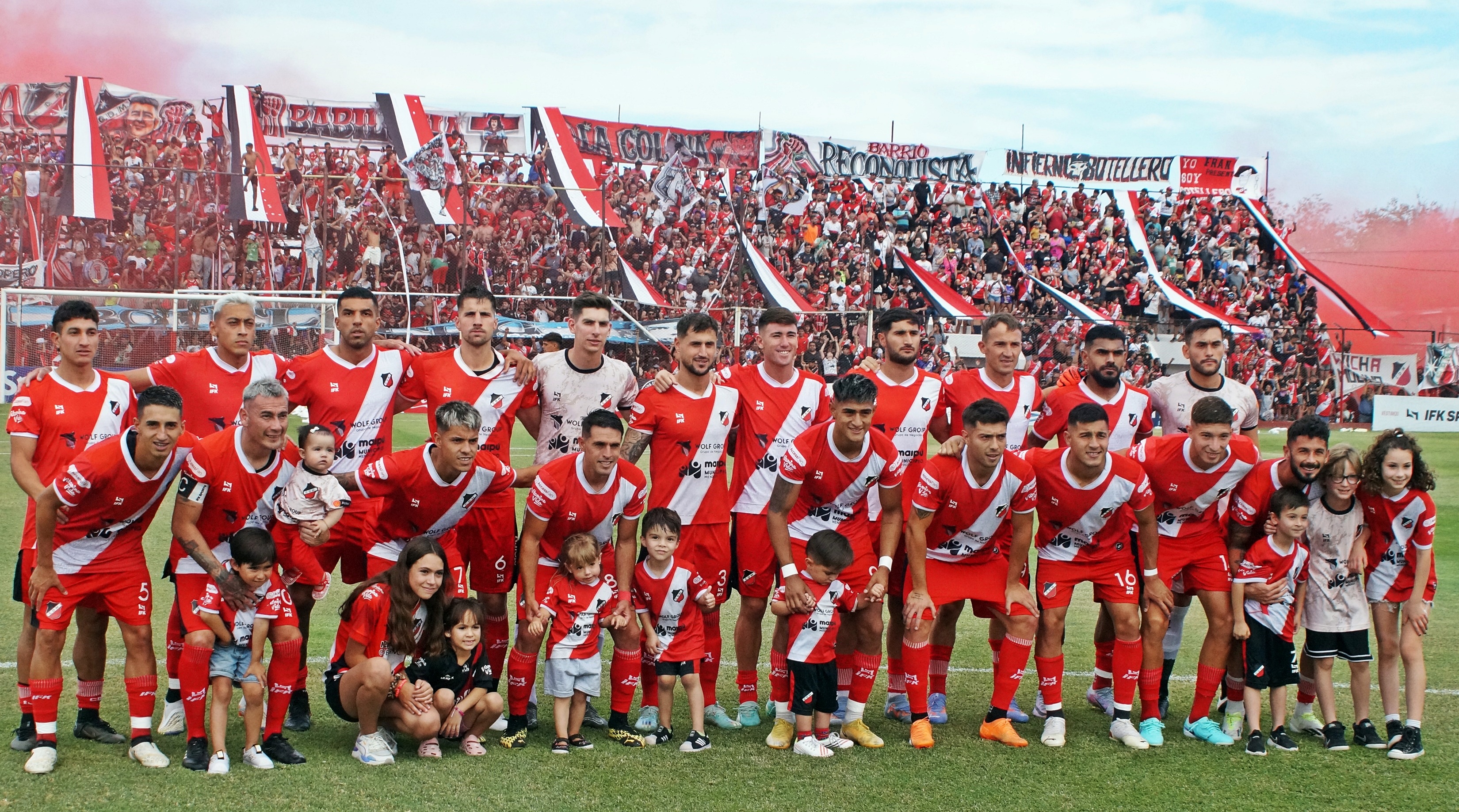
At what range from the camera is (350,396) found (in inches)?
264

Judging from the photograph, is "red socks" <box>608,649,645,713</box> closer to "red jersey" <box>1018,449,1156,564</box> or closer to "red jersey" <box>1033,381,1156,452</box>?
"red jersey" <box>1018,449,1156,564</box>

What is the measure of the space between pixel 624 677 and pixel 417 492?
1.45 meters

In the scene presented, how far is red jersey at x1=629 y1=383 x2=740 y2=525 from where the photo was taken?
21.2 ft

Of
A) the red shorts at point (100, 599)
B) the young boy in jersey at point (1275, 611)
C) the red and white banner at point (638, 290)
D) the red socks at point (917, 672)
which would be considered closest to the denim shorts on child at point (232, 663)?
the red shorts at point (100, 599)

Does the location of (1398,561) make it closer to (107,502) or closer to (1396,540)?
(1396,540)

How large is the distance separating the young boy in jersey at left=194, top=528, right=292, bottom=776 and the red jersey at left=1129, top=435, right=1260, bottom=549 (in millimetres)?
4607

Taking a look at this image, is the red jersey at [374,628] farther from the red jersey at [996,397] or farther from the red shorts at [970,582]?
the red jersey at [996,397]

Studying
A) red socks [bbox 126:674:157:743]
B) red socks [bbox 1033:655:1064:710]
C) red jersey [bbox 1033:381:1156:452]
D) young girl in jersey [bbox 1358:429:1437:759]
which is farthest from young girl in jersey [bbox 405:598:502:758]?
young girl in jersey [bbox 1358:429:1437:759]

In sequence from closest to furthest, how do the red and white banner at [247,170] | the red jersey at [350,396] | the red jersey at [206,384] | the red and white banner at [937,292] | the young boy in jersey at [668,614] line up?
1. the young boy in jersey at [668,614]
2. the red jersey at [206,384]
3. the red jersey at [350,396]
4. the red and white banner at [247,170]
5. the red and white banner at [937,292]

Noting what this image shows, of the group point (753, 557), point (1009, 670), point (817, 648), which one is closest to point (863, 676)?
point (817, 648)

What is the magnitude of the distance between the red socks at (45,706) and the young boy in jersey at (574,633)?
2255mm

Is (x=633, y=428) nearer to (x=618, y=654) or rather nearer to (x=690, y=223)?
(x=618, y=654)

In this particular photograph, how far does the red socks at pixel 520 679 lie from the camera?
5.90m

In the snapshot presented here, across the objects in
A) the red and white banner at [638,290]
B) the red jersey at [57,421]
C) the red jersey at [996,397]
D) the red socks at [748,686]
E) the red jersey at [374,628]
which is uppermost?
the red and white banner at [638,290]
